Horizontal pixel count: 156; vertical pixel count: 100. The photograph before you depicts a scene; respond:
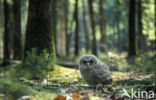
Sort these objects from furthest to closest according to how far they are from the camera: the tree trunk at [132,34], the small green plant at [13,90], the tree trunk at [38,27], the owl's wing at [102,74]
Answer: the tree trunk at [132,34] < the tree trunk at [38,27] < the owl's wing at [102,74] < the small green plant at [13,90]

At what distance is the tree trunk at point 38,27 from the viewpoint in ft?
28.0

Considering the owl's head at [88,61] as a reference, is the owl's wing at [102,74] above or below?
below

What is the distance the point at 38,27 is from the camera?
8602 mm

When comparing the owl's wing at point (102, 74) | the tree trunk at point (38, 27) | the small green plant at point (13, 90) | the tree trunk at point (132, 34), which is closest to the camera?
the small green plant at point (13, 90)

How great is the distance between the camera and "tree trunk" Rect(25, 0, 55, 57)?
8.54 meters

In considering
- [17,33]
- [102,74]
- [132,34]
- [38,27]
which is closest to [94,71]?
[102,74]

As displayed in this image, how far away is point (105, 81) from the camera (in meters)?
5.70

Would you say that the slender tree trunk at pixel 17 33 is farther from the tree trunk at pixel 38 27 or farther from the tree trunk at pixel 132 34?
the tree trunk at pixel 38 27

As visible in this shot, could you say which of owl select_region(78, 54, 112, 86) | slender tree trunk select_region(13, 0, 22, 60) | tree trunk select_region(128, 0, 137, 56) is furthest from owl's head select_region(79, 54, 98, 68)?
slender tree trunk select_region(13, 0, 22, 60)

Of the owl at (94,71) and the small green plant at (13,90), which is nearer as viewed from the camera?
the small green plant at (13,90)

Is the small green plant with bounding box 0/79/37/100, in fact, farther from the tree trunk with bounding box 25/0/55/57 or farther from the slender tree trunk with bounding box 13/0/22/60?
the slender tree trunk with bounding box 13/0/22/60

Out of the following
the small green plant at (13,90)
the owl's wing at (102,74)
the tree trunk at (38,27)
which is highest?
the tree trunk at (38,27)

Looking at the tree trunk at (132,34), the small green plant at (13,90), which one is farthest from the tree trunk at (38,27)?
the tree trunk at (132,34)

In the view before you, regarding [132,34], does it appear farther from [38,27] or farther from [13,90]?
[13,90]
